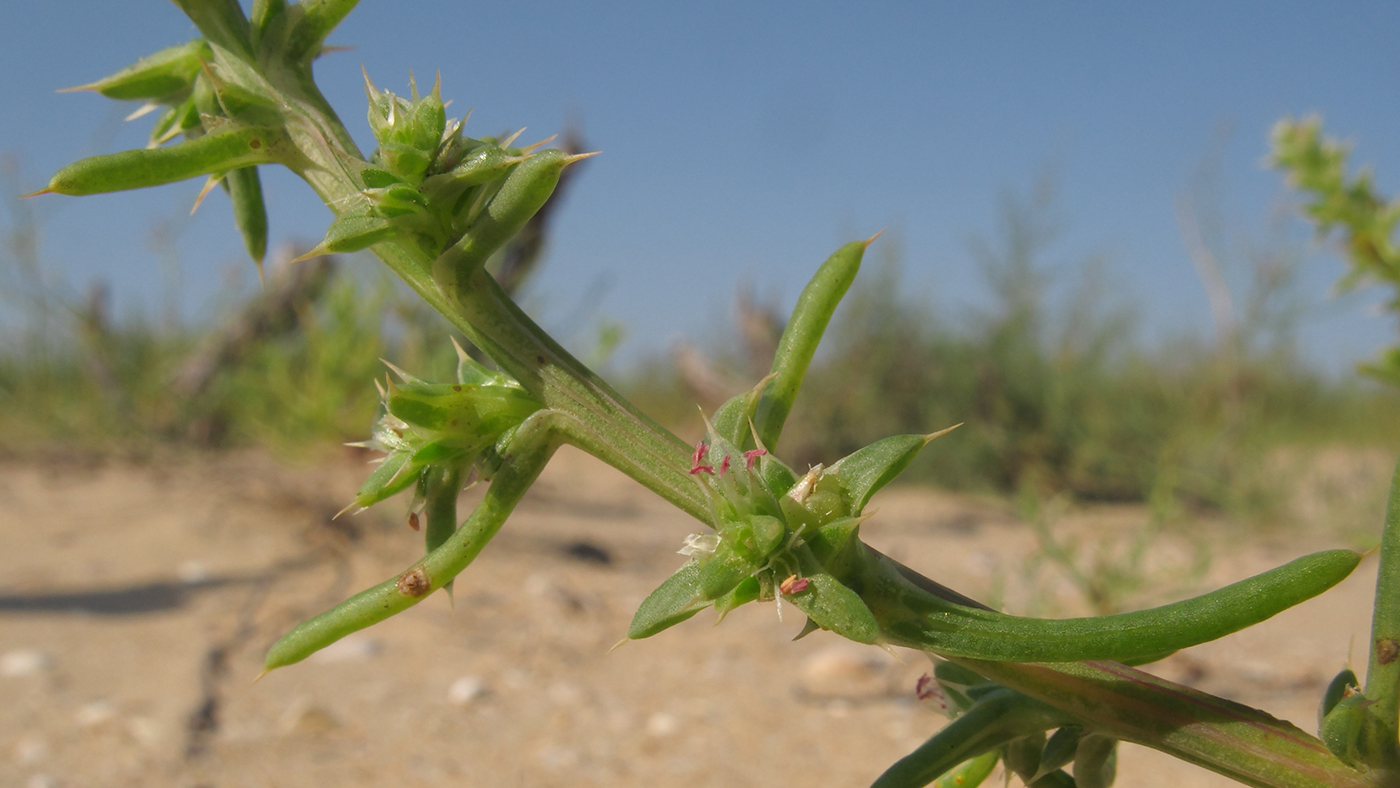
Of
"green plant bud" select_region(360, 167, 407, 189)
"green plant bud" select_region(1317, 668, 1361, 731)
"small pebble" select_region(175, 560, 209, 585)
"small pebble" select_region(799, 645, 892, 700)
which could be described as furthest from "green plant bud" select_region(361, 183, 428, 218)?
"small pebble" select_region(175, 560, 209, 585)

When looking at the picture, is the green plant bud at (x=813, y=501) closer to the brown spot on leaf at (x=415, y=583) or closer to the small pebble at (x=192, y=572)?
the brown spot on leaf at (x=415, y=583)

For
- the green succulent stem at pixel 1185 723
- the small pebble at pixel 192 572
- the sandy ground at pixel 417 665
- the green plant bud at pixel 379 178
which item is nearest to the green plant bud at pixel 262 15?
the green plant bud at pixel 379 178

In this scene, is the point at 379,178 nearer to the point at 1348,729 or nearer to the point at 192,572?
the point at 1348,729

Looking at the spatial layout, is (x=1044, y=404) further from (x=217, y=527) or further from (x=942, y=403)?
(x=217, y=527)

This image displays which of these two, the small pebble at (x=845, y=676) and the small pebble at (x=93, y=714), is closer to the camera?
the small pebble at (x=93, y=714)

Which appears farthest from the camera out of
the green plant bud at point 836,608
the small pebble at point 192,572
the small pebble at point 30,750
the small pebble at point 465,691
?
the small pebble at point 192,572

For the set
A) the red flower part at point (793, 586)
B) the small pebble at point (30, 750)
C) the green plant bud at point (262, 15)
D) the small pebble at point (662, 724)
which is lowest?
the small pebble at point (30, 750)

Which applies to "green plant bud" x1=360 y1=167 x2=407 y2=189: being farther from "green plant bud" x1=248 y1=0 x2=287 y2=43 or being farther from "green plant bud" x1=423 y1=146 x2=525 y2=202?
"green plant bud" x1=248 y1=0 x2=287 y2=43

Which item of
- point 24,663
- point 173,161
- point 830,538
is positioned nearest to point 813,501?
point 830,538
